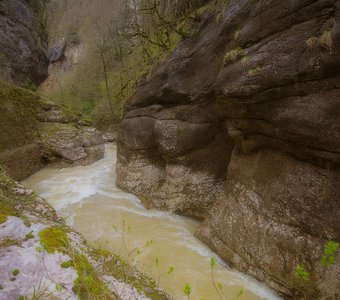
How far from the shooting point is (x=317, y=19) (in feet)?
13.1

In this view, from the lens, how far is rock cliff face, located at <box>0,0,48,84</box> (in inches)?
782

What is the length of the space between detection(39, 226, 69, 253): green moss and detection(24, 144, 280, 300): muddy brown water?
0.87 metres

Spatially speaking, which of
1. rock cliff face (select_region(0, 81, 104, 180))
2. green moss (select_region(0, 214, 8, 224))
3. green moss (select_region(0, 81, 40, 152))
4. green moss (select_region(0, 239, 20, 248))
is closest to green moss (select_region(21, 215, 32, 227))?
green moss (select_region(0, 214, 8, 224))

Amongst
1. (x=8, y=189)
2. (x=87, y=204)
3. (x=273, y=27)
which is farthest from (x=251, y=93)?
(x=87, y=204)

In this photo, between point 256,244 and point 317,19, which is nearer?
point 317,19

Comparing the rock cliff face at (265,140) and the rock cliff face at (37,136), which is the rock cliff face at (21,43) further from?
the rock cliff face at (265,140)

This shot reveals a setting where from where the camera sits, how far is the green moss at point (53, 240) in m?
2.72

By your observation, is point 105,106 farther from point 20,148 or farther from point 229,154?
point 229,154

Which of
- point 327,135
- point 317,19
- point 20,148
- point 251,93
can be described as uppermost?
point 317,19

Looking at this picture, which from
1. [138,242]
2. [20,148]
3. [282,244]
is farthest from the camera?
[20,148]

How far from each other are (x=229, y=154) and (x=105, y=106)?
67.4ft

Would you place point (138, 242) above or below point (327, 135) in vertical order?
below

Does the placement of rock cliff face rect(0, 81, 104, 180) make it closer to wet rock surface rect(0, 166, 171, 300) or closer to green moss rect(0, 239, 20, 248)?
wet rock surface rect(0, 166, 171, 300)

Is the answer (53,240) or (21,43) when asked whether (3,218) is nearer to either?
(53,240)
